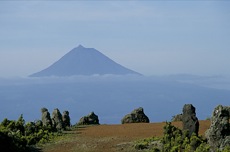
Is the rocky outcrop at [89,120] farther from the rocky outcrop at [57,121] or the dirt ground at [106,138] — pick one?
the dirt ground at [106,138]

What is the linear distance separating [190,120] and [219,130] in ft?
11.6

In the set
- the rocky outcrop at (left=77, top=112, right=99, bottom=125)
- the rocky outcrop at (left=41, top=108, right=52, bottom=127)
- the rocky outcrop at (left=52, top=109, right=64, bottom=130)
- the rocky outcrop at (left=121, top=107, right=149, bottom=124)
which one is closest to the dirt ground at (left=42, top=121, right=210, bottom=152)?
the rocky outcrop at (left=52, top=109, right=64, bottom=130)

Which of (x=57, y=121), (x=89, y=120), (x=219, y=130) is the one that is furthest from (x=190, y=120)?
(x=89, y=120)

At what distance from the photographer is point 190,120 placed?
34406mm

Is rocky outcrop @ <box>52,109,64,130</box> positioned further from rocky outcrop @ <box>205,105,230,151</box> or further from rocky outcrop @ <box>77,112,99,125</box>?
rocky outcrop @ <box>205,105,230,151</box>

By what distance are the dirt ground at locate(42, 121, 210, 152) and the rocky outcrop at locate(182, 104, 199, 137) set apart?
440 centimetres

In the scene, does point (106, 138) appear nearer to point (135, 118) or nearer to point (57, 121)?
point (57, 121)

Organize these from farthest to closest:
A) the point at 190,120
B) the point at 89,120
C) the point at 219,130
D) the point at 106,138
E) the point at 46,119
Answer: the point at 89,120 → the point at 46,119 → the point at 106,138 → the point at 190,120 → the point at 219,130

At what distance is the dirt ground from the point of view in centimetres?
3653

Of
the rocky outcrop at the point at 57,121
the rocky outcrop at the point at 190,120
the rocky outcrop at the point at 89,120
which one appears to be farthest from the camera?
the rocky outcrop at the point at 89,120

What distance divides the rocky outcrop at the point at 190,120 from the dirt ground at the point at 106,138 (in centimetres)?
440

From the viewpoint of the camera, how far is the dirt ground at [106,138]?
1438 inches

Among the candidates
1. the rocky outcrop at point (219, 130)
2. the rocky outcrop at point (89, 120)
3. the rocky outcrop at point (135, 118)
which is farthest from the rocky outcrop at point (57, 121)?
the rocky outcrop at point (219, 130)

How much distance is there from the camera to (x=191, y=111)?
114 feet
